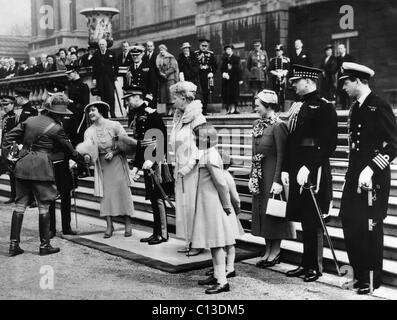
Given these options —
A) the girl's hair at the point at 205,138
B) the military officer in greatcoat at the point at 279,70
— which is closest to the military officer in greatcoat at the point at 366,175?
the girl's hair at the point at 205,138

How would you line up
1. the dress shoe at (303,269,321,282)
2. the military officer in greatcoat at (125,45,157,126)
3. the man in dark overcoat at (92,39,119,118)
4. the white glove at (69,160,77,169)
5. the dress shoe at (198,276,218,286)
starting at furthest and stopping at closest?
the man in dark overcoat at (92,39,119,118), the military officer in greatcoat at (125,45,157,126), the white glove at (69,160,77,169), the dress shoe at (303,269,321,282), the dress shoe at (198,276,218,286)

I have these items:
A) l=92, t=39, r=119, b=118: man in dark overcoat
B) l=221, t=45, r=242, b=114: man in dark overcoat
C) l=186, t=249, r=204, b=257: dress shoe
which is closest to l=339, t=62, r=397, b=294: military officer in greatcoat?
l=186, t=249, r=204, b=257: dress shoe

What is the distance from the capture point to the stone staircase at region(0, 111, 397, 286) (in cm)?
654

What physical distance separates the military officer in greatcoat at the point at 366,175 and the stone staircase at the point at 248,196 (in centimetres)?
38

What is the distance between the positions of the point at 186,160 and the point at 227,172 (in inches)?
17.1

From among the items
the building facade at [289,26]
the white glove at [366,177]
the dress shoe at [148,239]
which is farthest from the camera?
the building facade at [289,26]

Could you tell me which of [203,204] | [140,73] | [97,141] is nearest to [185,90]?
[203,204]

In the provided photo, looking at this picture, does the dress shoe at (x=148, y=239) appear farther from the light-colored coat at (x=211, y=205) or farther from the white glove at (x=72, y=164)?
the light-colored coat at (x=211, y=205)

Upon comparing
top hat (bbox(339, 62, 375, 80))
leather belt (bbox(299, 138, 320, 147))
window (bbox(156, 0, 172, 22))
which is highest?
window (bbox(156, 0, 172, 22))

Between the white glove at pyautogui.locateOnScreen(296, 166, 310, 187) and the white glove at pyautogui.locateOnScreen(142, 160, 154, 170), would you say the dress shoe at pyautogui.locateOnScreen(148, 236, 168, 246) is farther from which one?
the white glove at pyautogui.locateOnScreen(296, 166, 310, 187)

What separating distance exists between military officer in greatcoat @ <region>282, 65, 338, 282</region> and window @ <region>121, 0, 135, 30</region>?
26136 millimetres

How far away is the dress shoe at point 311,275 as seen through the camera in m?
6.23

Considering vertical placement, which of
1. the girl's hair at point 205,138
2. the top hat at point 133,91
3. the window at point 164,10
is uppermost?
the window at point 164,10

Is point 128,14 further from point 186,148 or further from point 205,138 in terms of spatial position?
point 205,138
